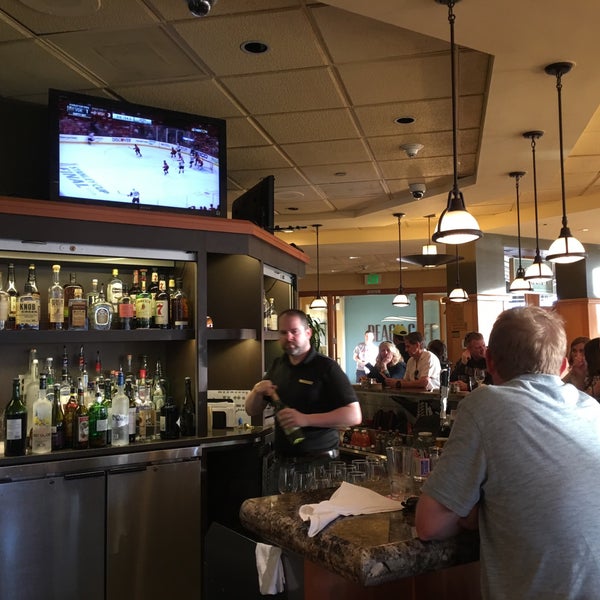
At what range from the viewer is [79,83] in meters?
4.15

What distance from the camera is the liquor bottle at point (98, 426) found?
139 inches

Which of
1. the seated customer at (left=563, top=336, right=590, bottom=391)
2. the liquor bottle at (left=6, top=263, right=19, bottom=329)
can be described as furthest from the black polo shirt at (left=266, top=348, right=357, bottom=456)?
the seated customer at (left=563, top=336, right=590, bottom=391)

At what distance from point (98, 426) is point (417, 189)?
4.56 meters

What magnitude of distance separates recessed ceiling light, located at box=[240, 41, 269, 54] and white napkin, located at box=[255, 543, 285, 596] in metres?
2.83

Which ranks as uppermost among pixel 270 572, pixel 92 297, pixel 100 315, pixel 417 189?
pixel 417 189

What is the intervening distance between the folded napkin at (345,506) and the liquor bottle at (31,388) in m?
2.23

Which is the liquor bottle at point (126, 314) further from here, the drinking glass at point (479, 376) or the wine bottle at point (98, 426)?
the drinking glass at point (479, 376)

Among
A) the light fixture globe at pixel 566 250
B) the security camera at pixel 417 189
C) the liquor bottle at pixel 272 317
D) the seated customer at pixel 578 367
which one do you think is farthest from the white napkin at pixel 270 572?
the security camera at pixel 417 189

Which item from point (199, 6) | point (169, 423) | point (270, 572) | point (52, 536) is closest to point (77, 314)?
point (169, 423)

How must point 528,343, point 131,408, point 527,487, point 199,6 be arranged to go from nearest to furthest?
point 527,487 → point 528,343 → point 199,6 → point 131,408

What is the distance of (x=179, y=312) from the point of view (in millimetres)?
3967

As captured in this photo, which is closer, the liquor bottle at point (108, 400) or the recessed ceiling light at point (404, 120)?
the liquor bottle at point (108, 400)

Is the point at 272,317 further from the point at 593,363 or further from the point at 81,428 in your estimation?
the point at 593,363

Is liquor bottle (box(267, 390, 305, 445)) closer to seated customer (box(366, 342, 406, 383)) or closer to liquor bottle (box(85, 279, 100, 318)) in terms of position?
liquor bottle (box(85, 279, 100, 318))
